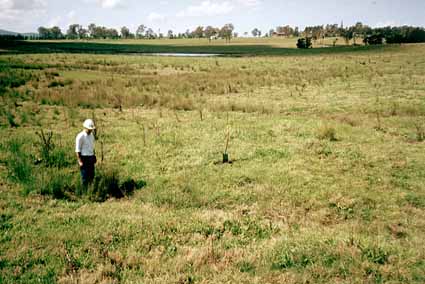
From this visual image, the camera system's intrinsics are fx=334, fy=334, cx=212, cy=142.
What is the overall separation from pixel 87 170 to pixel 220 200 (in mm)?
3632

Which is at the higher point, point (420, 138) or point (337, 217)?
point (420, 138)

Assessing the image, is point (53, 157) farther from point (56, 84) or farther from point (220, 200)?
point (56, 84)

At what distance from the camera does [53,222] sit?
7094 mm

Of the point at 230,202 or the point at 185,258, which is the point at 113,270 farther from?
the point at 230,202

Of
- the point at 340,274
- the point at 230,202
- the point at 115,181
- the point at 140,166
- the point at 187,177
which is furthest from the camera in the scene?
the point at 140,166

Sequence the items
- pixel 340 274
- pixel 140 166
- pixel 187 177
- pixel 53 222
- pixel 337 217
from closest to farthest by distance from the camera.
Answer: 1. pixel 340 274
2. pixel 53 222
3. pixel 337 217
4. pixel 187 177
5. pixel 140 166

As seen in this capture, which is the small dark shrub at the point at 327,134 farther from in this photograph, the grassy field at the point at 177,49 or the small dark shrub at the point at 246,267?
the grassy field at the point at 177,49

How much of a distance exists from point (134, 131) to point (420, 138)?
1189 centimetres

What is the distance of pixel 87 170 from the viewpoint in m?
8.90

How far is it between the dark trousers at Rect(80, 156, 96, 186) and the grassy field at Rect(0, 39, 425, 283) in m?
0.40

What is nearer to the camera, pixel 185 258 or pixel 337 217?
pixel 185 258

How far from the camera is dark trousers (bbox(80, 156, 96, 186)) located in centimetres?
874

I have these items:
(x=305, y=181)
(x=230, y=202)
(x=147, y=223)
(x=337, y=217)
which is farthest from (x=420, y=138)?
(x=147, y=223)

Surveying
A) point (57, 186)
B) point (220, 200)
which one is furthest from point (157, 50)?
point (220, 200)
